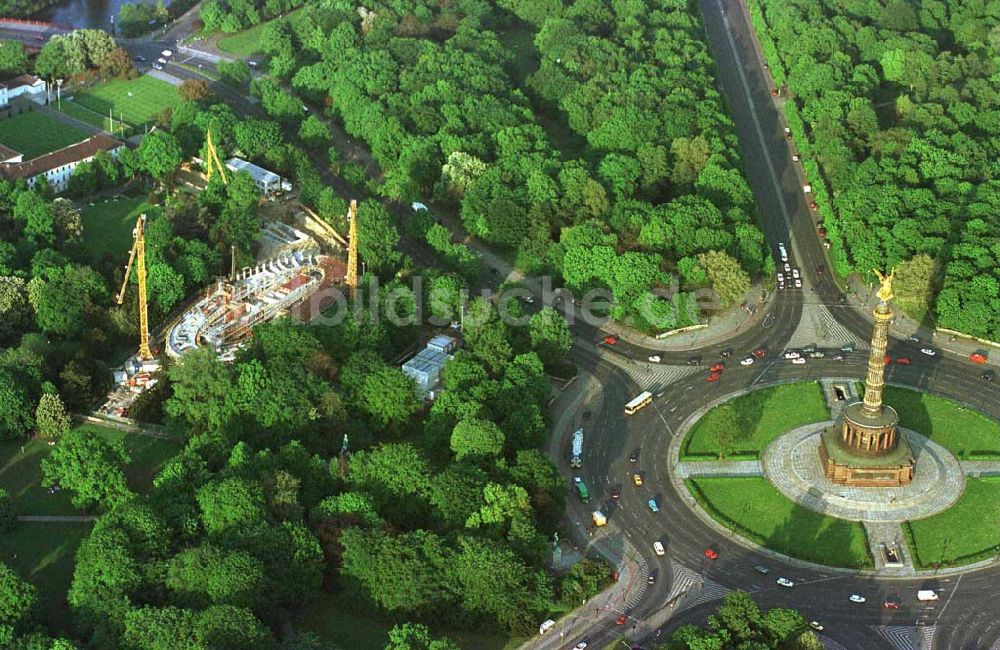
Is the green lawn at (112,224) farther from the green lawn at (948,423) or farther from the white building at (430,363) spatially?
the green lawn at (948,423)

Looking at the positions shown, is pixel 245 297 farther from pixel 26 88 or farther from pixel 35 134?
pixel 26 88

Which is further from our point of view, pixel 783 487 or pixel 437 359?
pixel 437 359

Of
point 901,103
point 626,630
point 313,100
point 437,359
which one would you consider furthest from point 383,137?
point 626,630

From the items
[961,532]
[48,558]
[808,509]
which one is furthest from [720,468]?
[48,558]

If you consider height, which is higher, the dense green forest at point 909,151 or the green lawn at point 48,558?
the dense green forest at point 909,151

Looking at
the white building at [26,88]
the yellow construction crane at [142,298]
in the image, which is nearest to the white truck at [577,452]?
the yellow construction crane at [142,298]

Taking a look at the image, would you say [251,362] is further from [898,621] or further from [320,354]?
[898,621]
